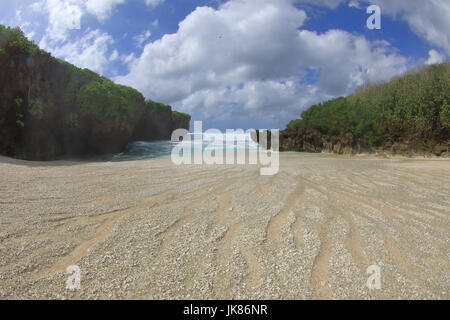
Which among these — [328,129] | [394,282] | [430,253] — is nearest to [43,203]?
[394,282]

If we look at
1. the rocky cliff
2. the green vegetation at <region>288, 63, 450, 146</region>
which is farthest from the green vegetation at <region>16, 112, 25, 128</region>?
the green vegetation at <region>288, 63, 450, 146</region>

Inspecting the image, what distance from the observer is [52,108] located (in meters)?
11.4

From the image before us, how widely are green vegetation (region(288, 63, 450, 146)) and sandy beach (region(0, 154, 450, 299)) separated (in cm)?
1080

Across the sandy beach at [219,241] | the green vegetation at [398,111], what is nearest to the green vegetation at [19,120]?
the sandy beach at [219,241]

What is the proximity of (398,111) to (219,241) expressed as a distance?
637 inches

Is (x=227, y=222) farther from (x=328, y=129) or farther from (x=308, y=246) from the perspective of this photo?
(x=328, y=129)

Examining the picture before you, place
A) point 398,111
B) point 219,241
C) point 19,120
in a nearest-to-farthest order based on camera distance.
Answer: point 219,241 → point 19,120 → point 398,111

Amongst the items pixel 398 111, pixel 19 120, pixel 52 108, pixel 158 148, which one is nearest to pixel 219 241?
pixel 19 120

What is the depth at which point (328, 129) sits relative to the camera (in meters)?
17.2

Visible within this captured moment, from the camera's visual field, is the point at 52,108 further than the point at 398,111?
No

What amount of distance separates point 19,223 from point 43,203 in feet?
2.70

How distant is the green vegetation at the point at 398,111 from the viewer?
42.7ft

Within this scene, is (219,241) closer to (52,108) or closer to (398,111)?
(52,108)

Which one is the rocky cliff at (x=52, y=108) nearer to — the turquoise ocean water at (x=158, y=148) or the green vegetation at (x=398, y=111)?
the turquoise ocean water at (x=158, y=148)
